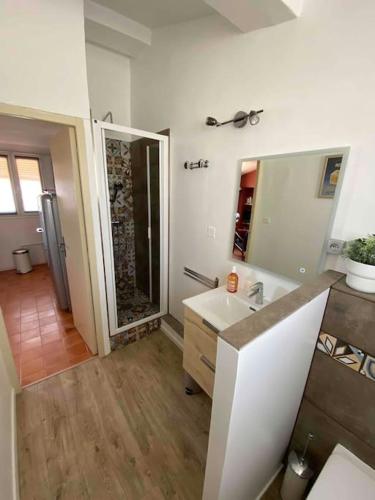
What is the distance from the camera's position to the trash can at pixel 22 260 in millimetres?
3887

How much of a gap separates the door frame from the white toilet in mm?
1794

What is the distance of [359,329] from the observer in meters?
0.97

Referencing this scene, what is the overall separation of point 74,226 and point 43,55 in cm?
117

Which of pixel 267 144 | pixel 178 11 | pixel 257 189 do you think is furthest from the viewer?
pixel 178 11

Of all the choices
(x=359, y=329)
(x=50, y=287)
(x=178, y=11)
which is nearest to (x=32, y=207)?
(x=50, y=287)

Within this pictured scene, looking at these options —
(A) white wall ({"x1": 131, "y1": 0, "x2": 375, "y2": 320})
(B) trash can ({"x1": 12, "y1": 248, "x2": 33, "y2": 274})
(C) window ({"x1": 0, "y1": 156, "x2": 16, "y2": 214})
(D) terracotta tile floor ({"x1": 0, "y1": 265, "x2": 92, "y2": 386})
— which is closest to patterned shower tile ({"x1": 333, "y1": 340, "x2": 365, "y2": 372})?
(A) white wall ({"x1": 131, "y1": 0, "x2": 375, "y2": 320})

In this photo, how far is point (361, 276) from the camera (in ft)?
3.09

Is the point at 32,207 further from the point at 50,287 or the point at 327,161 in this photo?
the point at 327,161

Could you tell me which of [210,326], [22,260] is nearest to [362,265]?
[210,326]

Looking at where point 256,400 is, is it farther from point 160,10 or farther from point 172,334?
point 160,10

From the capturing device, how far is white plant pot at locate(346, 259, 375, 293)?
91 cm

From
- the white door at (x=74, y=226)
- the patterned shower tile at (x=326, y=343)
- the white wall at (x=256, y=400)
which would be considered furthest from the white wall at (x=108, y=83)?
the patterned shower tile at (x=326, y=343)

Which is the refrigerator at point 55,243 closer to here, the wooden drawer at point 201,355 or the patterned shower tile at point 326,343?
the wooden drawer at point 201,355

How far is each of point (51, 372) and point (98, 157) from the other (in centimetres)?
194
